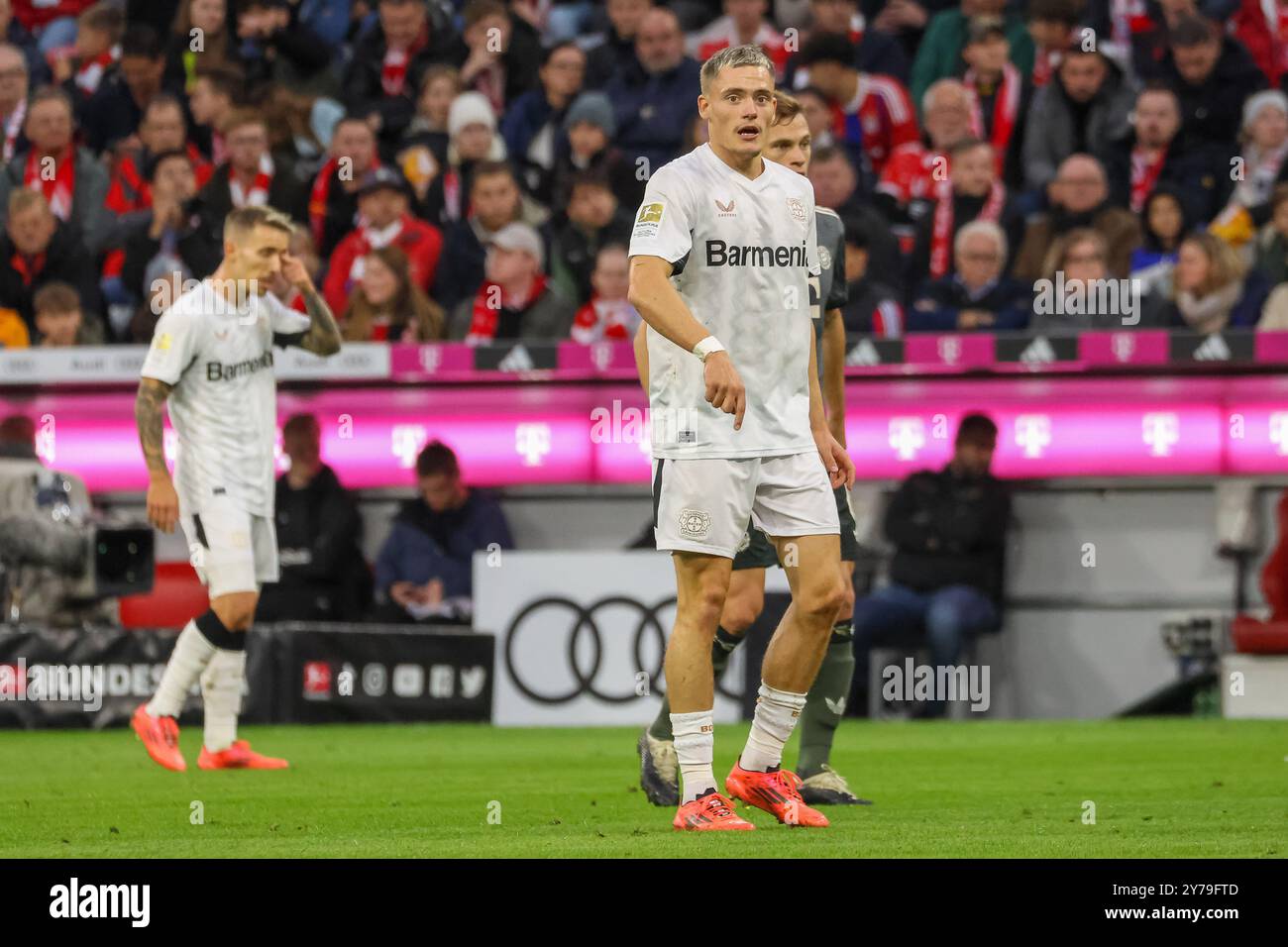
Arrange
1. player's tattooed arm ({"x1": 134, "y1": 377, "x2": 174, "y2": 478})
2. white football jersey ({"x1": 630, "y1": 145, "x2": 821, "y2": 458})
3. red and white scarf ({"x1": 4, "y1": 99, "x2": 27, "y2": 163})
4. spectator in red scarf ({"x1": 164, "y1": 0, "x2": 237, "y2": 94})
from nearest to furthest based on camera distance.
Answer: white football jersey ({"x1": 630, "y1": 145, "x2": 821, "y2": 458})
player's tattooed arm ({"x1": 134, "y1": 377, "x2": 174, "y2": 478})
red and white scarf ({"x1": 4, "y1": 99, "x2": 27, "y2": 163})
spectator in red scarf ({"x1": 164, "y1": 0, "x2": 237, "y2": 94})

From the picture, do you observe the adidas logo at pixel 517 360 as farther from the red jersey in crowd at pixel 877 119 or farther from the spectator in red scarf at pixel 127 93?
the spectator in red scarf at pixel 127 93

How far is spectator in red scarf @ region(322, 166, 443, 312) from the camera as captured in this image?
1567 cm

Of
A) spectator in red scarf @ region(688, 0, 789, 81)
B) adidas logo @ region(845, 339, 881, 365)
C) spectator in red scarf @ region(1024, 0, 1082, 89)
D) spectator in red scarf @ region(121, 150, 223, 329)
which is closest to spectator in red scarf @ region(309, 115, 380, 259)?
spectator in red scarf @ region(121, 150, 223, 329)

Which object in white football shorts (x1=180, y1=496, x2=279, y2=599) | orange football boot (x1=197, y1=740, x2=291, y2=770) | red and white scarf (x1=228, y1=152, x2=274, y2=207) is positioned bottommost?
orange football boot (x1=197, y1=740, x2=291, y2=770)

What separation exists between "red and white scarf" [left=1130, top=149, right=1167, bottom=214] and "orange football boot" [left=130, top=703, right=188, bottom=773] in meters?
7.74

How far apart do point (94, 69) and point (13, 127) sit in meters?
0.92

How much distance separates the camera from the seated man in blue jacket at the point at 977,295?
14.0 metres

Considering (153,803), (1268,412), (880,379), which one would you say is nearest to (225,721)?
(153,803)

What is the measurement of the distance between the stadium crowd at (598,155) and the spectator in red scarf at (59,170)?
2 cm

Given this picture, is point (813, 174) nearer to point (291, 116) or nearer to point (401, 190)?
point (401, 190)

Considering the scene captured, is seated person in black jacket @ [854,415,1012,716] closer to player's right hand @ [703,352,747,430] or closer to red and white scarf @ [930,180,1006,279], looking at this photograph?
red and white scarf @ [930,180,1006,279]

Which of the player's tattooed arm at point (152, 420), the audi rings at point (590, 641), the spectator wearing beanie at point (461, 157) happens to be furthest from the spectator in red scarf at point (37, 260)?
the player's tattooed arm at point (152, 420)

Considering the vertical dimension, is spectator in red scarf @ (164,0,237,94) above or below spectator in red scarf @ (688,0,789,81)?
above

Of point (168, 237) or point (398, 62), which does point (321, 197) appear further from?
point (398, 62)
